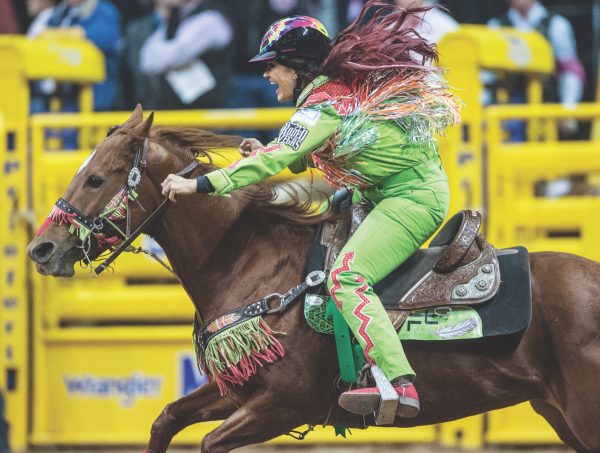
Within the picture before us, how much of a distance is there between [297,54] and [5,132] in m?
3.04

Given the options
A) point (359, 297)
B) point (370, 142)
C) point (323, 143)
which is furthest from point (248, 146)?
point (359, 297)

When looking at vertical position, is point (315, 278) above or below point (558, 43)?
below

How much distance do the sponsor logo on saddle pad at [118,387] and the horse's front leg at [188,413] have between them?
2214 millimetres

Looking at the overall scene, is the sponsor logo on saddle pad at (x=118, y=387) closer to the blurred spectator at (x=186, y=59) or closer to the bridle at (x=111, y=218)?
the blurred spectator at (x=186, y=59)

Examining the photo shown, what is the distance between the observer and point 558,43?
864 centimetres

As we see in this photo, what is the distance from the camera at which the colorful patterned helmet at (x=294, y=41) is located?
4789 millimetres

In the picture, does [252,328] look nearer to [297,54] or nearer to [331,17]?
[297,54]

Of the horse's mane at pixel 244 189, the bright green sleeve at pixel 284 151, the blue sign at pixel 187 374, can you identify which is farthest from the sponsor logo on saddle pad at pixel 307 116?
the blue sign at pixel 187 374

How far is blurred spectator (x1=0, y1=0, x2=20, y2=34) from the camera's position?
9.31 m

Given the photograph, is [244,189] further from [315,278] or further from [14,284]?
[14,284]

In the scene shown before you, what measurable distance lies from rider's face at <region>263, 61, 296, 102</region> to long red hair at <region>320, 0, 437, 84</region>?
0.14m

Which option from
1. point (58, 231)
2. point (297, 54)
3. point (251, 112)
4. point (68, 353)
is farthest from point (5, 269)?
point (297, 54)

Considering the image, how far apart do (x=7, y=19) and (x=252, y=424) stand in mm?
5623

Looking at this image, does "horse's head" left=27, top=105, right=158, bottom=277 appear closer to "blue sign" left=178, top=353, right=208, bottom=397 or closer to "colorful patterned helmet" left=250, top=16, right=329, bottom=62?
"colorful patterned helmet" left=250, top=16, right=329, bottom=62
